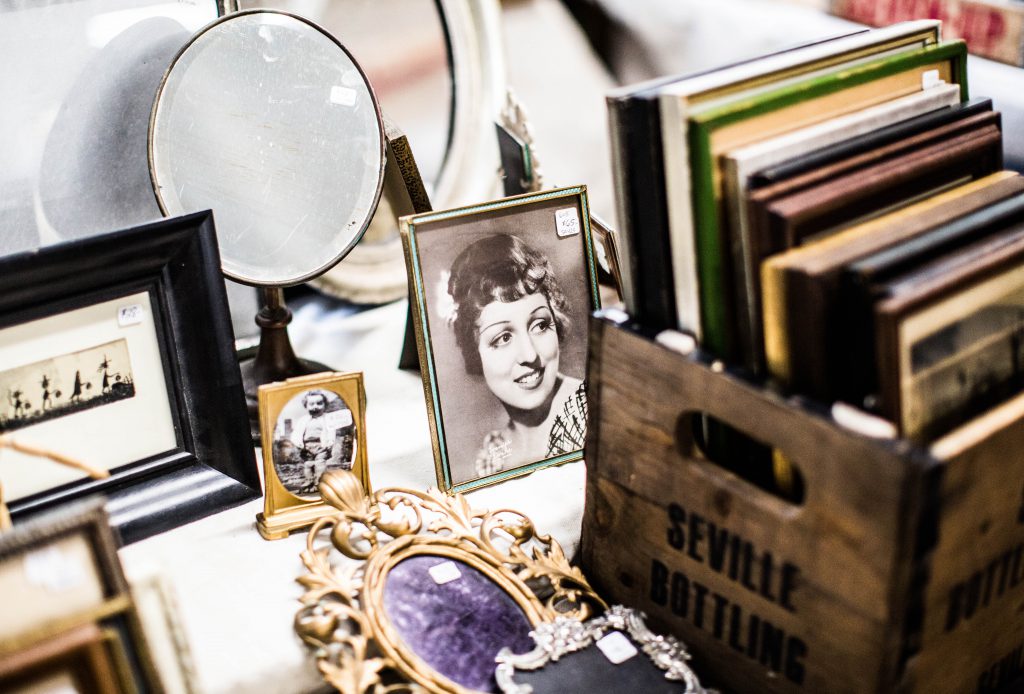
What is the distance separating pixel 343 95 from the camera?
117cm

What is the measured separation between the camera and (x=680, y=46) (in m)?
1.74

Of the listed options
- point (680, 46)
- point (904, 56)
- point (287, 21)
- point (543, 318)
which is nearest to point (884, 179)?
point (904, 56)

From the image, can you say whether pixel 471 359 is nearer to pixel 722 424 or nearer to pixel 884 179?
pixel 722 424

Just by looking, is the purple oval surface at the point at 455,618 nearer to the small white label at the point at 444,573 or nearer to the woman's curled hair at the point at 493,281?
the small white label at the point at 444,573

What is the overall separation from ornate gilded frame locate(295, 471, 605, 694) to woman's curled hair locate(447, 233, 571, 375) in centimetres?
20

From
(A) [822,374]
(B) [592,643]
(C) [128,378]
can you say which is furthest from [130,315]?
(A) [822,374]

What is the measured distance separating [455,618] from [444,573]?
0.06m

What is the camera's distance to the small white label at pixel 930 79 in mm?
1002

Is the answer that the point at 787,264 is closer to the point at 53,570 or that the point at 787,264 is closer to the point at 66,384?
the point at 53,570

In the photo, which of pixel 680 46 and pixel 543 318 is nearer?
pixel 543 318

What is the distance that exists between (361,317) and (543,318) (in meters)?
0.55

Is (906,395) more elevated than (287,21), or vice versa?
(287,21)

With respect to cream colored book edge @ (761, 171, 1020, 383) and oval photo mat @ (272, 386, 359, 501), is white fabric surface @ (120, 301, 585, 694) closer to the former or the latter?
oval photo mat @ (272, 386, 359, 501)

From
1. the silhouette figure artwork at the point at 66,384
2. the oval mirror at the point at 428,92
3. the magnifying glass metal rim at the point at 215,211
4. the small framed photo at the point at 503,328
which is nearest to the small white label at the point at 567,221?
the small framed photo at the point at 503,328
